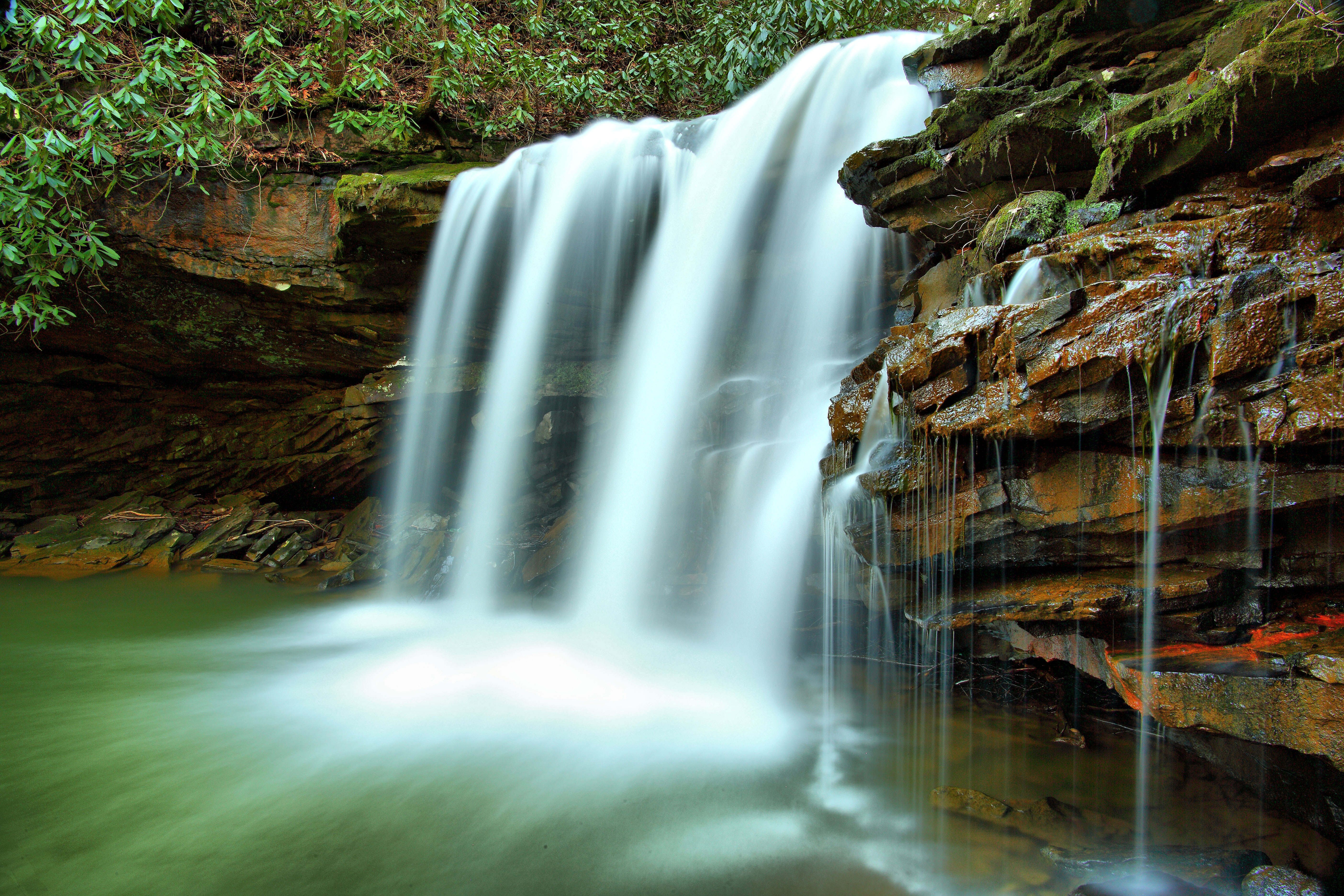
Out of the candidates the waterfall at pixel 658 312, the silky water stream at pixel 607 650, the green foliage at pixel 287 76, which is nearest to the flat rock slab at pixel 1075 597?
the silky water stream at pixel 607 650

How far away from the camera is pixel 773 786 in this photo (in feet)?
13.0

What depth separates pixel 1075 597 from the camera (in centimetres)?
373

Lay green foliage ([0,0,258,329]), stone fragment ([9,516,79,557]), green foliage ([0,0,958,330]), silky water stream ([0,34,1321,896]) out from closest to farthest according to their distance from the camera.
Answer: silky water stream ([0,34,1321,896]) < green foliage ([0,0,258,329]) < green foliage ([0,0,958,330]) < stone fragment ([9,516,79,557])

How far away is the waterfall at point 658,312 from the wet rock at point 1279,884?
4.10 meters

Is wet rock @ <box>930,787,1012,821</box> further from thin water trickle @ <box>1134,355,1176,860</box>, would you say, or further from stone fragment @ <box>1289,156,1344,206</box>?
stone fragment @ <box>1289,156,1344,206</box>

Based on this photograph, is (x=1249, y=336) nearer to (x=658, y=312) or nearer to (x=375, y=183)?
(x=658, y=312)

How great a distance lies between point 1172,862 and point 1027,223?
403 centimetres

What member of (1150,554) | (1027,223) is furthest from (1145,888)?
(1027,223)

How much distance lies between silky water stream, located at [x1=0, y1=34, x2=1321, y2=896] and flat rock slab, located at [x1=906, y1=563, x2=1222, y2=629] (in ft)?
2.62

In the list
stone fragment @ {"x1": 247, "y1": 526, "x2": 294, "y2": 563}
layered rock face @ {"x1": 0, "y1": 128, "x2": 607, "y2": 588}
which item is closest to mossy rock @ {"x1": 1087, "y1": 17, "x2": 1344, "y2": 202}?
layered rock face @ {"x1": 0, "y1": 128, "x2": 607, "y2": 588}

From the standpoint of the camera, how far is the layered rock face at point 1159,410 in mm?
3059

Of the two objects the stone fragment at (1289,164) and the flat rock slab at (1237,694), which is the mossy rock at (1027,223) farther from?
the flat rock slab at (1237,694)

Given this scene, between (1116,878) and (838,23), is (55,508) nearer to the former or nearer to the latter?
(1116,878)

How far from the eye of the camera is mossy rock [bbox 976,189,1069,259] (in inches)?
189
